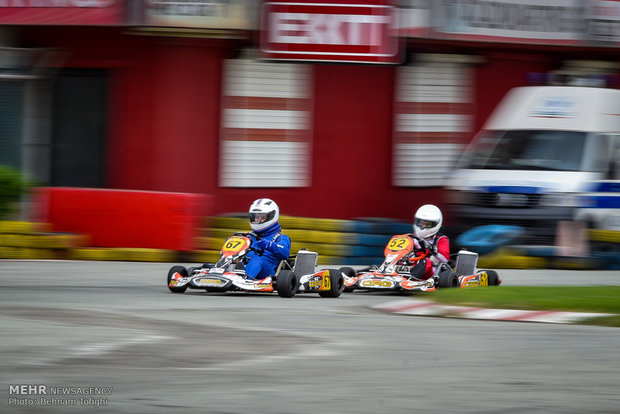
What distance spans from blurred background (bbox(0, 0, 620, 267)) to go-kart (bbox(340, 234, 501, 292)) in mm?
2641

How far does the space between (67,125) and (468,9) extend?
678cm

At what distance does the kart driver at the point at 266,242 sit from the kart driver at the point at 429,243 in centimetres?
167

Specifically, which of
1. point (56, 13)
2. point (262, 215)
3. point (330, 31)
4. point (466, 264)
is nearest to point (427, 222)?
point (466, 264)

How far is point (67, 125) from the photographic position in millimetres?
18125

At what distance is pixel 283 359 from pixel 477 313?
128 inches

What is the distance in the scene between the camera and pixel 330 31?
17.7 meters

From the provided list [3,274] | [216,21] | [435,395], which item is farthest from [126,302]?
[216,21]

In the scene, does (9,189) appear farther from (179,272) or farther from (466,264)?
(466,264)

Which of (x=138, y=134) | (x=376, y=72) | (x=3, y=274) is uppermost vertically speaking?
(x=376, y=72)

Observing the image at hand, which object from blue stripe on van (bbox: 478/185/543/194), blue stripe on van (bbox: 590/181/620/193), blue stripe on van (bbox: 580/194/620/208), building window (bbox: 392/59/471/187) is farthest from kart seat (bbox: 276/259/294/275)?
building window (bbox: 392/59/471/187)

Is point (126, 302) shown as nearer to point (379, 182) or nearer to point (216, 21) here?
point (216, 21)

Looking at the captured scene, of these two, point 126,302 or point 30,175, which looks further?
point 30,175

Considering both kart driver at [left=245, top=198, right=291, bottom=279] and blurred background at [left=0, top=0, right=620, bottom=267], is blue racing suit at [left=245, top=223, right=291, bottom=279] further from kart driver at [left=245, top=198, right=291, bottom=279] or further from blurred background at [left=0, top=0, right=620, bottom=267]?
blurred background at [left=0, top=0, right=620, bottom=267]

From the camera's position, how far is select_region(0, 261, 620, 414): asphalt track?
622cm
